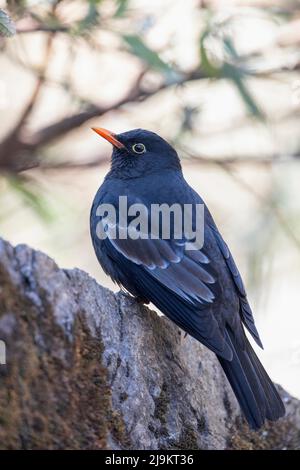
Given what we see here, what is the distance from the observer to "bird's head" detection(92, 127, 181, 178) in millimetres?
5785

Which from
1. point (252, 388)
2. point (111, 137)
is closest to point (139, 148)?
point (111, 137)

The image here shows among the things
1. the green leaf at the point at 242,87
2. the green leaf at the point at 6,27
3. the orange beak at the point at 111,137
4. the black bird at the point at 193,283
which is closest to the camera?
the green leaf at the point at 6,27

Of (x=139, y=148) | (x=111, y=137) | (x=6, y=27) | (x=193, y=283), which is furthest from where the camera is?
(x=139, y=148)

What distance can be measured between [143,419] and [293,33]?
2709 millimetres

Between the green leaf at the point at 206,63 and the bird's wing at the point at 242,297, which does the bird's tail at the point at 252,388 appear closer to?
the bird's wing at the point at 242,297

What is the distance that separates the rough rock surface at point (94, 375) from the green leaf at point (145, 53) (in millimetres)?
1147

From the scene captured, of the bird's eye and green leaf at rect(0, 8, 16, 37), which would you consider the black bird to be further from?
green leaf at rect(0, 8, 16, 37)

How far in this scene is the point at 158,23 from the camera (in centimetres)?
559

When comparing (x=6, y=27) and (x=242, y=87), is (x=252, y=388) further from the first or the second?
(x=6, y=27)

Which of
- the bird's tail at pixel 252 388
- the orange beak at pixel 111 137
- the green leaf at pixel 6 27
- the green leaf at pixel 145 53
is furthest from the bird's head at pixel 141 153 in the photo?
the green leaf at pixel 6 27

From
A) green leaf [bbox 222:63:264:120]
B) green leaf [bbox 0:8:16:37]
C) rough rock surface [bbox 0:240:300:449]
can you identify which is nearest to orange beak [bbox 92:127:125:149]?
green leaf [bbox 222:63:264:120]

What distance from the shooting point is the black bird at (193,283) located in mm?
4559

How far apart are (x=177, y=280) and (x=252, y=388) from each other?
25.2 inches

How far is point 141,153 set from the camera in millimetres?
5828
